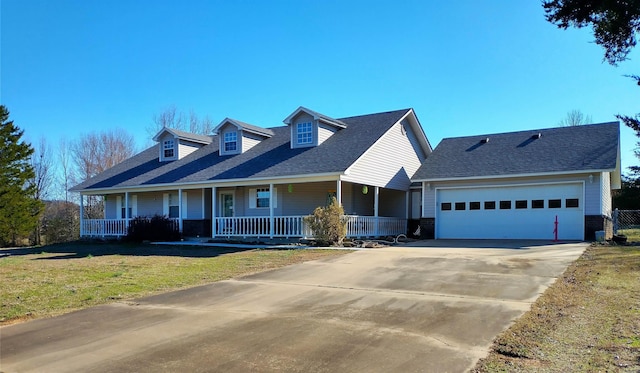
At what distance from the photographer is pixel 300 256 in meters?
13.9

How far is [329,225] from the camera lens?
16734 millimetres

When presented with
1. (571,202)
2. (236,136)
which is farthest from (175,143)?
(571,202)

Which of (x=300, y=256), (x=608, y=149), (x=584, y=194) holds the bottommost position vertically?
(x=300, y=256)

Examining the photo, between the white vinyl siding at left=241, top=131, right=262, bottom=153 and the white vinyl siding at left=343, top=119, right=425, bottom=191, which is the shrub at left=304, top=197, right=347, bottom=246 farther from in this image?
the white vinyl siding at left=241, top=131, right=262, bottom=153

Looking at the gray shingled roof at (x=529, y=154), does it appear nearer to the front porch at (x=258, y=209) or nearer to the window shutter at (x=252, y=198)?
the front porch at (x=258, y=209)

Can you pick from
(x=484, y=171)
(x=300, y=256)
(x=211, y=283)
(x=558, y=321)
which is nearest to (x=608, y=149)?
(x=484, y=171)

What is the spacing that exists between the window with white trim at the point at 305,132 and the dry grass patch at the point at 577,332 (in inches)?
549

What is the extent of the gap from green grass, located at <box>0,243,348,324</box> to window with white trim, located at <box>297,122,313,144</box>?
7.23m

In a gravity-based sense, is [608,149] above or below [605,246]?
above

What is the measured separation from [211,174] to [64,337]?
51.8 feet

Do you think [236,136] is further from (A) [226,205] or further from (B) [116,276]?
(B) [116,276]

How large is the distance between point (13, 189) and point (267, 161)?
67.5 feet

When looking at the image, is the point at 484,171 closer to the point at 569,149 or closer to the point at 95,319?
the point at 569,149

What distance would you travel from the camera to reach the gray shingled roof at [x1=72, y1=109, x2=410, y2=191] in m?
19.1
